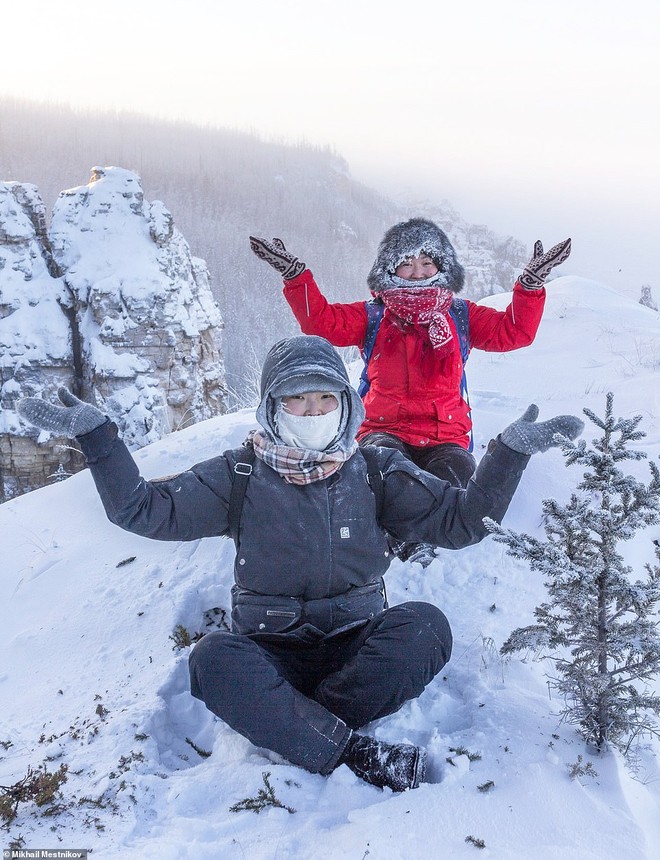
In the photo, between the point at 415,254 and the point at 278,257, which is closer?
the point at 278,257

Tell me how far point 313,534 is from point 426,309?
191 centimetres

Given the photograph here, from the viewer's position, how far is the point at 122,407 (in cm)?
2270

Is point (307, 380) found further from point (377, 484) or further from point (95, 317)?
point (95, 317)

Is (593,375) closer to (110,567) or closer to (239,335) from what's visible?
(110,567)

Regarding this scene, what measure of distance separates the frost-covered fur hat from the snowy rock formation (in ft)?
62.4

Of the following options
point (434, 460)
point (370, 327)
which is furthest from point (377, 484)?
point (370, 327)

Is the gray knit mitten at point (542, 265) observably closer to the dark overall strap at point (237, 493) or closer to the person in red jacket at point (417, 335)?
the person in red jacket at point (417, 335)

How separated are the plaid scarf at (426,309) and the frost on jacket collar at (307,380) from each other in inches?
50.3

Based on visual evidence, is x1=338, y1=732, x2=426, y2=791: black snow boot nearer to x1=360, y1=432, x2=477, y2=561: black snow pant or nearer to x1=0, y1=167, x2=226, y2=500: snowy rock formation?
x1=360, y1=432, x2=477, y2=561: black snow pant

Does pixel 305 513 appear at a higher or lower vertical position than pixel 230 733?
higher

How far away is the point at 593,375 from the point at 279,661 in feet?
18.6

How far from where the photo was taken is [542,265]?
338 centimetres

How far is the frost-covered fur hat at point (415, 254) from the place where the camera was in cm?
374

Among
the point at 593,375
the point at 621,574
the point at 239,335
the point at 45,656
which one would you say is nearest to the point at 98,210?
the point at 239,335
